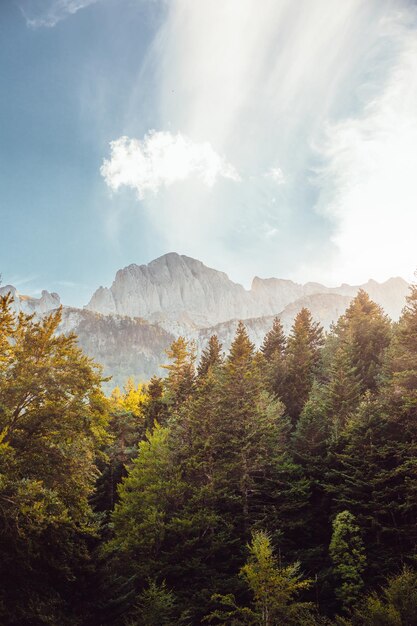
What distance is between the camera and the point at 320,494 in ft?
79.8

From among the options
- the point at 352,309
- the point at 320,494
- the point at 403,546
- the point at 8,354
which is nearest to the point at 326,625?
the point at 403,546

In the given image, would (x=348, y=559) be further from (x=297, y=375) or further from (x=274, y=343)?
(x=274, y=343)

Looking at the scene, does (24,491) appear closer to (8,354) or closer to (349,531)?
(8,354)

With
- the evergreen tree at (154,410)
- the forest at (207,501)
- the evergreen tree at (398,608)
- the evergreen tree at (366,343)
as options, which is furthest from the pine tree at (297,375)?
the evergreen tree at (398,608)

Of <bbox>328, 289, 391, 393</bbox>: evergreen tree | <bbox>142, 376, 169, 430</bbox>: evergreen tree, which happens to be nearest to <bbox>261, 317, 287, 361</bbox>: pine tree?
<bbox>328, 289, 391, 393</bbox>: evergreen tree

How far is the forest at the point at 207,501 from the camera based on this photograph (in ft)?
38.9

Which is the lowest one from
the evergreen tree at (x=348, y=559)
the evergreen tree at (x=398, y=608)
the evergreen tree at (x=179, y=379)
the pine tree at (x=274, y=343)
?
the evergreen tree at (x=348, y=559)

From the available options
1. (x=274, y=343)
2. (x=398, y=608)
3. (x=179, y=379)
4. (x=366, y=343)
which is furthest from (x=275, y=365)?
(x=398, y=608)

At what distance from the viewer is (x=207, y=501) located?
72.1 feet

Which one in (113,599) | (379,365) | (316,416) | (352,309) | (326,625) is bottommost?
(326,625)

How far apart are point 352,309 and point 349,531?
28.6 meters

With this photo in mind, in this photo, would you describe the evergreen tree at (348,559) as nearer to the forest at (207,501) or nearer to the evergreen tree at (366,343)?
the forest at (207,501)

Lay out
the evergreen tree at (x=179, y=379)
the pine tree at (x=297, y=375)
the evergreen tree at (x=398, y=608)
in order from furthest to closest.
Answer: the pine tree at (x=297, y=375) < the evergreen tree at (x=179, y=379) < the evergreen tree at (x=398, y=608)

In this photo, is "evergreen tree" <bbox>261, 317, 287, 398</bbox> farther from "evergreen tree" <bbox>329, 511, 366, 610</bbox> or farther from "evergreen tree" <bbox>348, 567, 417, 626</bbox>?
"evergreen tree" <bbox>348, 567, 417, 626</bbox>
